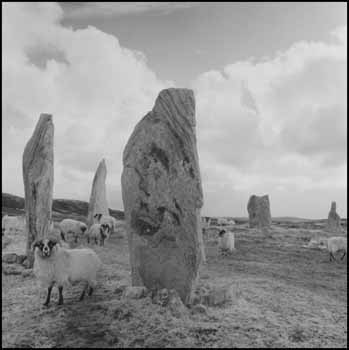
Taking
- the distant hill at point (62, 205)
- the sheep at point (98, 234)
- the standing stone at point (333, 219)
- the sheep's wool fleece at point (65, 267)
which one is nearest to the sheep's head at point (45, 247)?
the sheep's wool fleece at point (65, 267)

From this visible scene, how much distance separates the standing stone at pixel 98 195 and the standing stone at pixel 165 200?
2382 cm

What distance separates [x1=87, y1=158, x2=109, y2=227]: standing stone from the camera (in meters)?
36.7

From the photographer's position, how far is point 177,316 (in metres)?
10.7

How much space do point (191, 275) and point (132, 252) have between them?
2.36m

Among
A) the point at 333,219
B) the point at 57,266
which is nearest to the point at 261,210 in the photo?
the point at 333,219

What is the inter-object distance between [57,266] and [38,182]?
26.1 feet

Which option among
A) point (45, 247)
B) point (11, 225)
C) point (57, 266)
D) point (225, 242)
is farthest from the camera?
A: point (11, 225)

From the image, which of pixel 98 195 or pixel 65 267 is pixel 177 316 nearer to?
pixel 65 267

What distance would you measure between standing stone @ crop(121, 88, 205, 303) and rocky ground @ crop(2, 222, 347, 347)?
1.21m

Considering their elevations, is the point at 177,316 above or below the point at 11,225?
above

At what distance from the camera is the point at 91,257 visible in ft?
43.3

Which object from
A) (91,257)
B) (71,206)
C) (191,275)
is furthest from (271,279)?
(71,206)

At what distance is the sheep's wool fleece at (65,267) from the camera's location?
471 inches

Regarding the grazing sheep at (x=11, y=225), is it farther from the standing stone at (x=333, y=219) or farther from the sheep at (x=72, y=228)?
the standing stone at (x=333, y=219)
